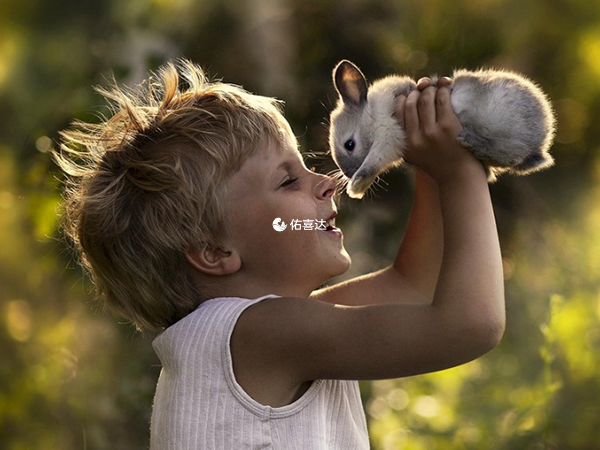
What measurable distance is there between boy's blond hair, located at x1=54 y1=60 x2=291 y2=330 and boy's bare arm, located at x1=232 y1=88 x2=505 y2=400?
0.74 feet

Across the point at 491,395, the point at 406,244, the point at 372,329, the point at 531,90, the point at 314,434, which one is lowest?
the point at 491,395

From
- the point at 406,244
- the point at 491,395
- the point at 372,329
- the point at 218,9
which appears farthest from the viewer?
the point at 491,395

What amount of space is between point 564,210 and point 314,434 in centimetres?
222

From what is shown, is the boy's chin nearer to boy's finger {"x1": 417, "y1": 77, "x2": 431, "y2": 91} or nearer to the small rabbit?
the small rabbit

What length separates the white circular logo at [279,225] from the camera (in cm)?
173

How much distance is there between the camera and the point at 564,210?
356 centimetres

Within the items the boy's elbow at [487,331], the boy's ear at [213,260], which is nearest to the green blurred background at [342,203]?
the boy's ear at [213,260]

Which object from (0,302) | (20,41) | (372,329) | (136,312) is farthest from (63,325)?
(372,329)

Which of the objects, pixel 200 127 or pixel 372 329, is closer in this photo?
pixel 372 329

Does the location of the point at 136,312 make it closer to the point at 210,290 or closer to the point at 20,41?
the point at 210,290

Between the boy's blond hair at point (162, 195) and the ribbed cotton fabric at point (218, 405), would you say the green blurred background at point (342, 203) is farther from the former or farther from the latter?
the ribbed cotton fabric at point (218, 405)

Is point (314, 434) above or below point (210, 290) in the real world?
below

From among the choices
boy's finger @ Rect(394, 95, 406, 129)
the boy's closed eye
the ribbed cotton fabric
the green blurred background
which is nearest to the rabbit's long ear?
boy's finger @ Rect(394, 95, 406, 129)

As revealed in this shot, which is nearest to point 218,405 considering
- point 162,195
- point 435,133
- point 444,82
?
point 162,195
